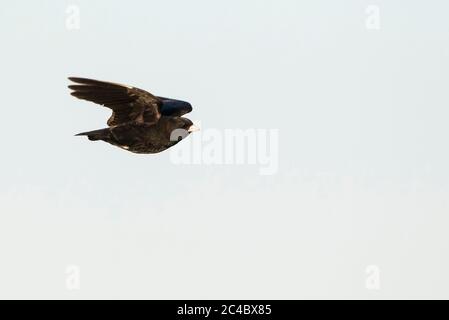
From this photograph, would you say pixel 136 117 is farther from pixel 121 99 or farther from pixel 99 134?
pixel 99 134

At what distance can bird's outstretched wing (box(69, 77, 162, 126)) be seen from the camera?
29.7 metres

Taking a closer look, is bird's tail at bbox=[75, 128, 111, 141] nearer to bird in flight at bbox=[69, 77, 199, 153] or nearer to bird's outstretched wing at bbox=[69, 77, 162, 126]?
bird in flight at bbox=[69, 77, 199, 153]

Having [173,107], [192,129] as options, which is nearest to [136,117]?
[173,107]

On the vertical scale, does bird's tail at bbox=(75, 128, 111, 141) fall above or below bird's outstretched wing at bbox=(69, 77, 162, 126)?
below

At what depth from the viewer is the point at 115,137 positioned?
99.9 ft

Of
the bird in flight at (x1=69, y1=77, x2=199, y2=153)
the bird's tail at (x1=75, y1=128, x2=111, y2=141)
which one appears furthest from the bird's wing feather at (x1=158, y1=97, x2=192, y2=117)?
the bird's tail at (x1=75, y1=128, x2=111, y2=141)

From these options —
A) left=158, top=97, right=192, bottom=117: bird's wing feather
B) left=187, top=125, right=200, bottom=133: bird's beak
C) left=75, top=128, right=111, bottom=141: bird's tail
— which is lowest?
left=75, top=128, right=111, bottom=141: bird's tail

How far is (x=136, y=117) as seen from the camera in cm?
3036

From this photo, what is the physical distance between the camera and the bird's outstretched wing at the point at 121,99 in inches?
1168

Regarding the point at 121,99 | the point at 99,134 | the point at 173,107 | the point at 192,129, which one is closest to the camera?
the point at 121,99

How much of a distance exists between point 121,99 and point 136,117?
583 millimetres

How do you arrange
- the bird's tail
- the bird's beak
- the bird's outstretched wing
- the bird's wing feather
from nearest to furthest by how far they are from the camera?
the bird's outstretched wing
the bird's tail
the bird's wing feather
the bird's beak
